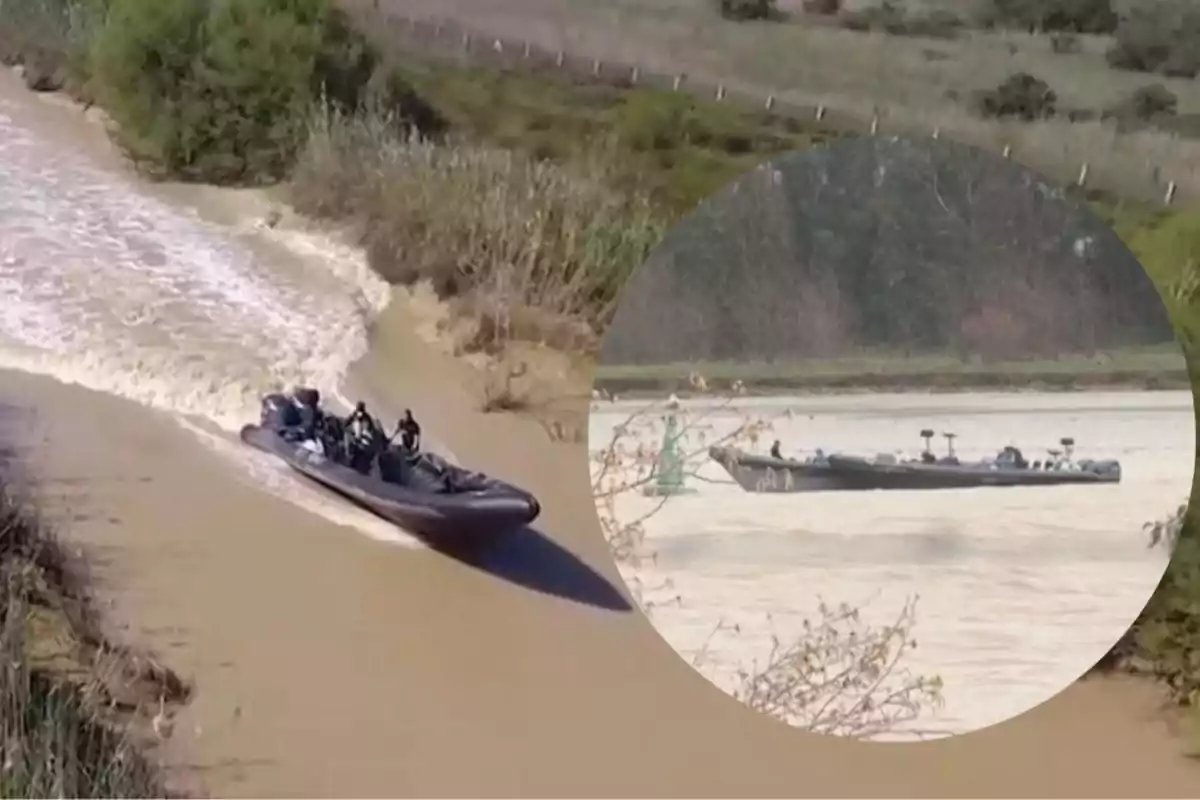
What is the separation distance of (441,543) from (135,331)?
0.40 m

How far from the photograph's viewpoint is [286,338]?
1.32 m

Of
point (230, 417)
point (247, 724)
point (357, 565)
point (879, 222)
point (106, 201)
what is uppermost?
point (879, 222)

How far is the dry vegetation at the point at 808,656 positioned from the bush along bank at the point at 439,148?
0.18 m

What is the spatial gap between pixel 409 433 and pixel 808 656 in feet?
1.62

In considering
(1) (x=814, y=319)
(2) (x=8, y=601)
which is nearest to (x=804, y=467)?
(1) (x=814, y=319)

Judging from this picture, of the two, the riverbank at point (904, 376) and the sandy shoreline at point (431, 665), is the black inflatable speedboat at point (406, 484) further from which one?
the riverbank at point (904, 376)

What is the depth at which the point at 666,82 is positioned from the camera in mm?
1344

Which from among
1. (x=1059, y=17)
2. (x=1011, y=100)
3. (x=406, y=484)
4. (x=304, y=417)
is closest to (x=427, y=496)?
(x=406, y=484)

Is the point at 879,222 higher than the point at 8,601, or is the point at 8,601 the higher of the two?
the point at 879,222

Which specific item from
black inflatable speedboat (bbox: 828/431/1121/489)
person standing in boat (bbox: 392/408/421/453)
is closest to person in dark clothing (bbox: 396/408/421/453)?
person standing in boat (bbox: 392/408/421/453)

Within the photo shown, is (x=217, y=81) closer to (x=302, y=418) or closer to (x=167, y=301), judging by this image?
(x=167, y=301)

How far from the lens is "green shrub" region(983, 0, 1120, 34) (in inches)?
52.6

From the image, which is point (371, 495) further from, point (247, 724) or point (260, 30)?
point (260, 30)

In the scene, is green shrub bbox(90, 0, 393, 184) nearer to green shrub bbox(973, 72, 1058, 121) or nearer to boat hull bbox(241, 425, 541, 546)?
boat hull bbox(241, 425, 541, 546)
